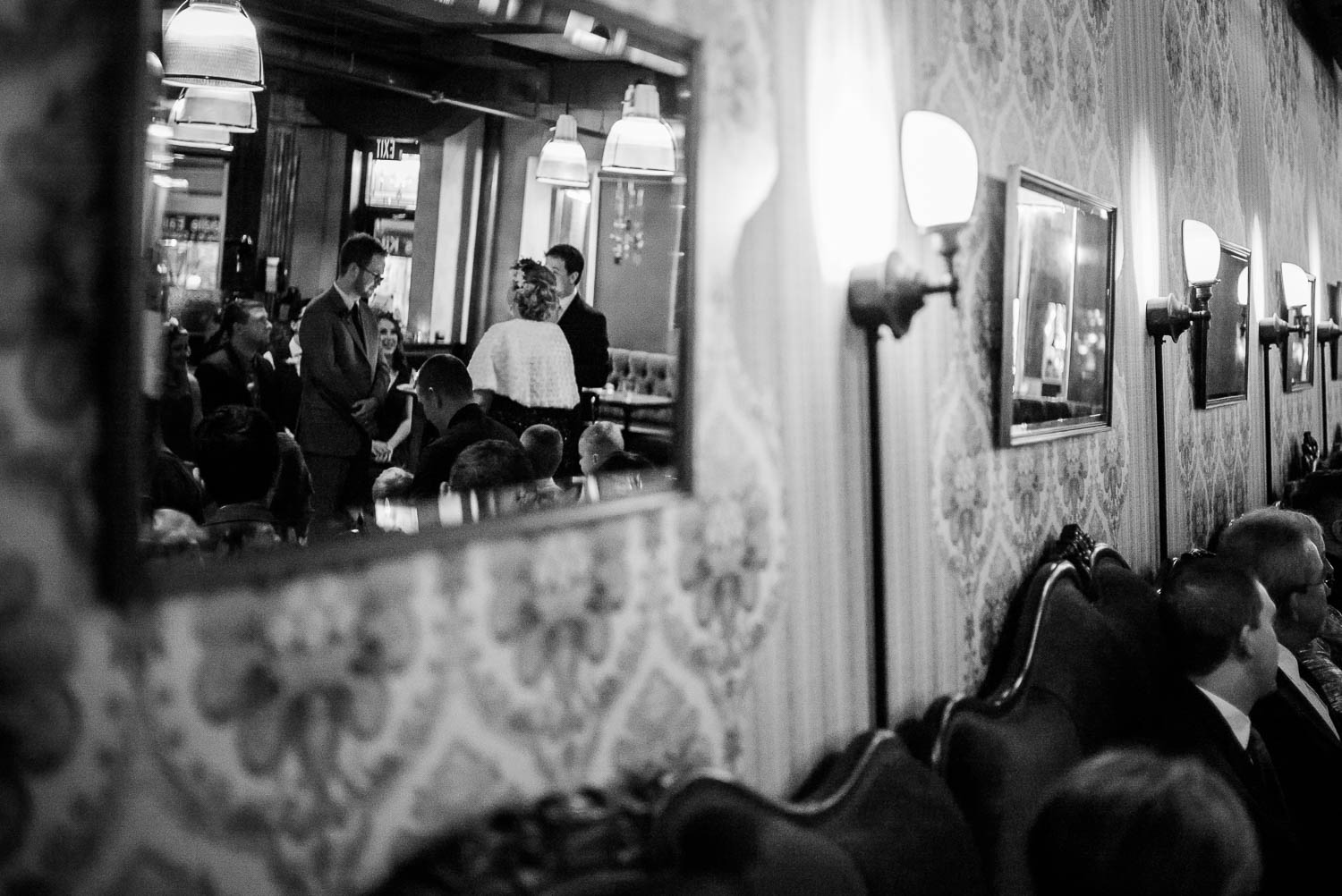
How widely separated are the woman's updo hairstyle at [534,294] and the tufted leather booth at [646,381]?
764 millimetres

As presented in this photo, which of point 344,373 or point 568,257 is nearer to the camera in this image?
point 568,257

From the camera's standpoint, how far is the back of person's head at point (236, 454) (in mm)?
2166

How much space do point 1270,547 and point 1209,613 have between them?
2.55ft

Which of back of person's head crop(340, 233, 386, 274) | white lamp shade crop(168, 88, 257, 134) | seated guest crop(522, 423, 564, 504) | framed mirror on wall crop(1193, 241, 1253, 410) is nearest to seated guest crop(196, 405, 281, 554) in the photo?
seated guest crop(522, 423, 564, 504)

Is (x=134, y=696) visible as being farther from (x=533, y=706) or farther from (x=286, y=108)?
(x=286, y=108)

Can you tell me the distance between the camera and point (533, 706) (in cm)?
162

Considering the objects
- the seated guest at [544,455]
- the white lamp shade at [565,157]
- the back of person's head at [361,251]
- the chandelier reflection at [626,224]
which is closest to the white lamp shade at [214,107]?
the back of person's head at [361,251]

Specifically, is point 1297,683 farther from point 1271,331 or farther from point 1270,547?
point 1271,331

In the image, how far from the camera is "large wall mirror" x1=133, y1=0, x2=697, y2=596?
190 cm

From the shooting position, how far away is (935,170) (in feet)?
8.23

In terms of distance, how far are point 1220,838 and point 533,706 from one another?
3.06ft

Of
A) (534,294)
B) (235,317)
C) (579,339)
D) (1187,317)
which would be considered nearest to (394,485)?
(579,339)

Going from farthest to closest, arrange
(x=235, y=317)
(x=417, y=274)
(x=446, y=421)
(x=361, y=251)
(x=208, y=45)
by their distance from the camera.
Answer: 1. (x=417, y=274)
2. (x=361, y=251)
3. (x=235, y=317)
4. (x=208, y=45)
5. (x=446, y=421)

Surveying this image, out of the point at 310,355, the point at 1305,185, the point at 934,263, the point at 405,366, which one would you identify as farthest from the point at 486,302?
the point at 1305,185
